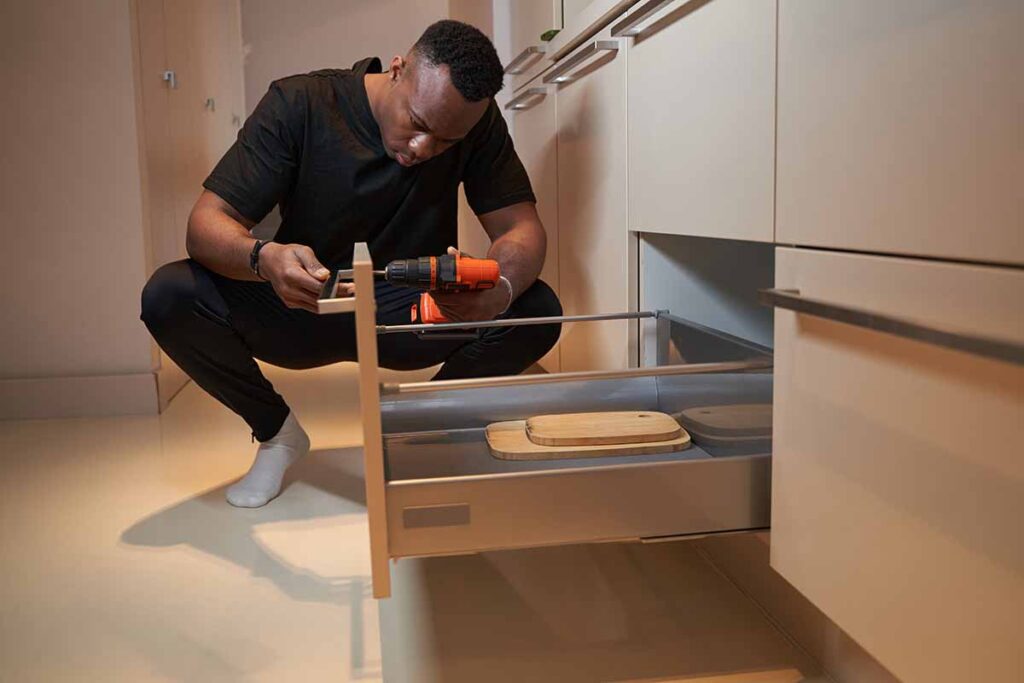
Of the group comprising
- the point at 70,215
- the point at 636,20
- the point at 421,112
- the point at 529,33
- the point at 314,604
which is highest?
the point at 529,33

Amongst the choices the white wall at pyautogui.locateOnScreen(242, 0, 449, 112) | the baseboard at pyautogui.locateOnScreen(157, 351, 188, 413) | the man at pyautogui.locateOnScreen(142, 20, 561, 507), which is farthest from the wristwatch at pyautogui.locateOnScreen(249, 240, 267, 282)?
the white wall at pyautogui.locateOnScreen(242, 0, 449, 112)

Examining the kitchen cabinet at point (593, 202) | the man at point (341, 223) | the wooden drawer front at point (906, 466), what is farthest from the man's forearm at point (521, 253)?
the wooden drawer front at point (906, 466)

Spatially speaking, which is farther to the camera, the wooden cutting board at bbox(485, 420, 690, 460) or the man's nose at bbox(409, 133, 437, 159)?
the man's nose at bbox(409, 133, 437, 159)

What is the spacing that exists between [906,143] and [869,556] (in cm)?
34

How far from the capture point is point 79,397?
2.62 meters

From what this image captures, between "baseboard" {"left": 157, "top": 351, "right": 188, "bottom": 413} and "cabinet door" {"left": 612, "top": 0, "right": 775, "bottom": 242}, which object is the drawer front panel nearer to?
"cabinet door" {"left": 612, "top": 0, "right": 775, "bottom": 242}

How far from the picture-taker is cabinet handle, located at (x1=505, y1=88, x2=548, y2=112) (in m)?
2.08

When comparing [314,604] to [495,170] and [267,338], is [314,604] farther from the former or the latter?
[495,170]

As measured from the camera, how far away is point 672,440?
3.82 feet

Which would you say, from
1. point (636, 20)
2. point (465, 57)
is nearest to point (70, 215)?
point (465, 57)

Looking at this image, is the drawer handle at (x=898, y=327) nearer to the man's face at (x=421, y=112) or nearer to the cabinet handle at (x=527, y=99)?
the man's face at (x=421, y=112)

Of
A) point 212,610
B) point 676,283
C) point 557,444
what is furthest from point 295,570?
point 676,283

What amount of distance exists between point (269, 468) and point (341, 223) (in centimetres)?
49

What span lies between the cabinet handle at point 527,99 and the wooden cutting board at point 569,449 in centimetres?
108
